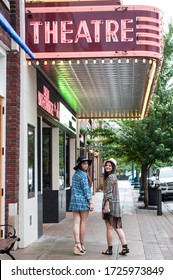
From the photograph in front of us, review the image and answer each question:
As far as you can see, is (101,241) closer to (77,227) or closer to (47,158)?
(77,227)

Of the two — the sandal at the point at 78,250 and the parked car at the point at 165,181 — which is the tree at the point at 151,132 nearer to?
the parked car at the point at 165,181

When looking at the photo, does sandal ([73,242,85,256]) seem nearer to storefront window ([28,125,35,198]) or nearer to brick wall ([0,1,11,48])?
storefront window ([28,125,35,198])

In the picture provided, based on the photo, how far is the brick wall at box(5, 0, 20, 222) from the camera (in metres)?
9.83

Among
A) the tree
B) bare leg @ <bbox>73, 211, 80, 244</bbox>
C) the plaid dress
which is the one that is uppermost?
the tree

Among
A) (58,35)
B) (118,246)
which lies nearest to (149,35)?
(58,35)

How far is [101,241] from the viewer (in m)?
11.3

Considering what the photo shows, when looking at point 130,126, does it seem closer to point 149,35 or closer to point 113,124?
point 113,124

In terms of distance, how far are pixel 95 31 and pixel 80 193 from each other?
3.08 m

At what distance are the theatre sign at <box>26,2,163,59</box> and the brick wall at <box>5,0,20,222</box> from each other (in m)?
0.42

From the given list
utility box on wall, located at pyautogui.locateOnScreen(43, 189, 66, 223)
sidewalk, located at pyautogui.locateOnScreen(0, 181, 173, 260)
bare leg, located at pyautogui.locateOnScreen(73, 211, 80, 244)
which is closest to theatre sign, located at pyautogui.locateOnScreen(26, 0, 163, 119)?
bare leg, located at pyautogui.locateOnScreen(73, 211, 80, 244)

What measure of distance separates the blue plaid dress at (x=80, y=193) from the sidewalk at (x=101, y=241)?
34.7 inches

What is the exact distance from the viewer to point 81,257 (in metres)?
9.20

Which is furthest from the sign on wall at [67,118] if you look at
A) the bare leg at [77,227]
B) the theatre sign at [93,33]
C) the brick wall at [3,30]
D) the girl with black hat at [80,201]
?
the bare leg at [77,227]

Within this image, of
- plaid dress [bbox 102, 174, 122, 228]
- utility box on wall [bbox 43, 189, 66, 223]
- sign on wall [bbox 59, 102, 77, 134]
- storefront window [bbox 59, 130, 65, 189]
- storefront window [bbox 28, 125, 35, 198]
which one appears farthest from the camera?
storefront window [bbox 59, 130, 65, 189]
